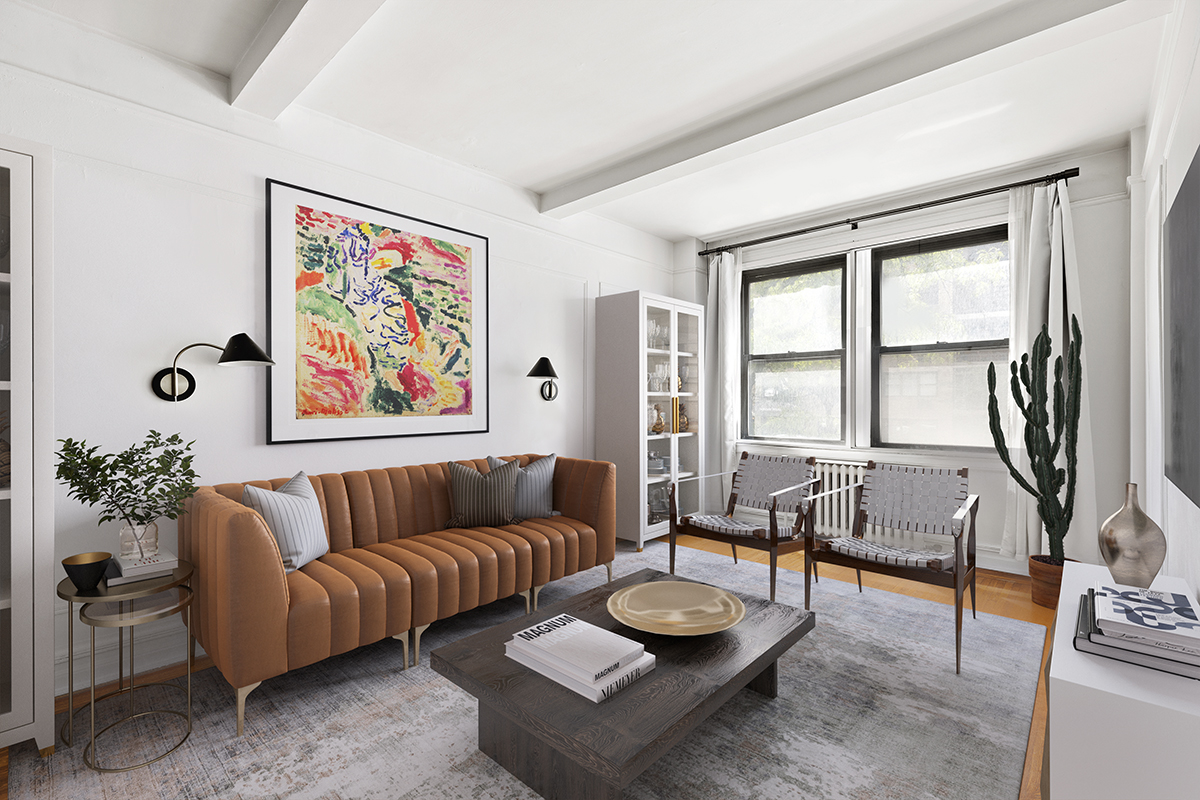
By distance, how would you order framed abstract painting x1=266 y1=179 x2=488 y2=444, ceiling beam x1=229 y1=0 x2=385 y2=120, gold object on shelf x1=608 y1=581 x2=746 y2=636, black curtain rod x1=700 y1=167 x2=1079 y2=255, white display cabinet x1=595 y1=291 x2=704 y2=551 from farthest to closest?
white display cabinet x1=595 y1=291 x2=704 y2=551 < black curtain rod x1=700 y1=167 x2=1079 y2=255 < framed abstract painting x1=266 y1=179 x2=488 y2=444 < ceiling beam x1=229 y1=0 x2=385 y2=120 < gold object on shelf x1=608 y1=581 x2=746 y2=636

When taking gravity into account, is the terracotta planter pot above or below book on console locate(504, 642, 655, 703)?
below

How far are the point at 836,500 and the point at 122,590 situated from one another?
448 centimetres

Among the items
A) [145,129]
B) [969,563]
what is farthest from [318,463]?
[969,563]

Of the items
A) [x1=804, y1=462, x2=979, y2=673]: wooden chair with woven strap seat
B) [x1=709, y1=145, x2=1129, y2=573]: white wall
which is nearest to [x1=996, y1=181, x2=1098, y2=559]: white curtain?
[x1=709, y1=145, x2=1129, y2=573]: white wall

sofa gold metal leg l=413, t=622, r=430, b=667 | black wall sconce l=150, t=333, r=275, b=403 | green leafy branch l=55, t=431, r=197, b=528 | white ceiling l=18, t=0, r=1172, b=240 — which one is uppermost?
white ceiling l=18, t=0, r=1172, b=240

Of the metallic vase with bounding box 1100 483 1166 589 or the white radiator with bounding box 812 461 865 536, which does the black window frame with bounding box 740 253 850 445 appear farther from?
the metallic vase with bounding box 1100 483 1166 589

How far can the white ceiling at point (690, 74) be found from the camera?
2.31 metres

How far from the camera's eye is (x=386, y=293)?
3404mm

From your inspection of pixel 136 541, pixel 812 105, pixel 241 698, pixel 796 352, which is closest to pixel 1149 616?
pixel 812 105

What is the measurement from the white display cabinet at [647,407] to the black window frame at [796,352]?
1.90 ft

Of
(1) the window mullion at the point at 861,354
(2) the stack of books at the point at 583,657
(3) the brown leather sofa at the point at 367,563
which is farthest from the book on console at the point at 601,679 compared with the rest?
(1) the window mullion at the point at 861,354

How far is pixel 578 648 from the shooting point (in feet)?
5.88

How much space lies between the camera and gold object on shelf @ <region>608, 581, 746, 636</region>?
1987 mm

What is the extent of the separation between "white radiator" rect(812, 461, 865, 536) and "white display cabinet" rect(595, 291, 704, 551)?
3.26 feet
